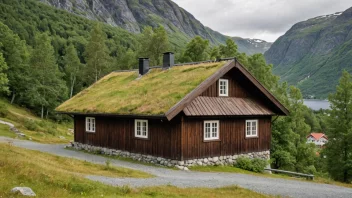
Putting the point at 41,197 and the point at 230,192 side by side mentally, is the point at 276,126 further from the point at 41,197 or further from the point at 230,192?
the point at 41,197

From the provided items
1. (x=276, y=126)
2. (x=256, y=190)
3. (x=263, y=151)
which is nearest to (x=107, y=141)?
(x=263, y=151)

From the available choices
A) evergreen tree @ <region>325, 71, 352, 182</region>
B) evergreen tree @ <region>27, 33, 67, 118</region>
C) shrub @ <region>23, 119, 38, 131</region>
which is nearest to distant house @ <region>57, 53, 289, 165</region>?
evergreen tree @ <region>325, 71, 352, 182</region>

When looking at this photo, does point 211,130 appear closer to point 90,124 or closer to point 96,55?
point 90,124

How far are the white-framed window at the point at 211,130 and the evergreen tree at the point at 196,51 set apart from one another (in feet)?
86.0

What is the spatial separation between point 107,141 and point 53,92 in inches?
1555

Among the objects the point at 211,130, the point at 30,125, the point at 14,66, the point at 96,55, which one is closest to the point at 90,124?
the point at 211,130

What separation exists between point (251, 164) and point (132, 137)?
27.4 ft

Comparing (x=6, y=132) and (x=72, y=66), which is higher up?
(x=72, y=66)

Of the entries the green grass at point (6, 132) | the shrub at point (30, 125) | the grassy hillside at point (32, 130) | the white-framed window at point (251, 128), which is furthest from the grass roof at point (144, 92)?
the shrub at point (30, 125)

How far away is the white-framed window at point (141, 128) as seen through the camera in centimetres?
2323

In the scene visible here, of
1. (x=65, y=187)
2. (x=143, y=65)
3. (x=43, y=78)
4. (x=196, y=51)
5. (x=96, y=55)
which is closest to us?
(x=65, y=187)

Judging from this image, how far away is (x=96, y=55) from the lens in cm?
6406

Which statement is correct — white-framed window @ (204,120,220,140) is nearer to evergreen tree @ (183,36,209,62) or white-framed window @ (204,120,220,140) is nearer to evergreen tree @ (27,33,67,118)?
evergreen tree @ (183,36,209,62)

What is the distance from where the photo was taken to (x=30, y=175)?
11812 mm
